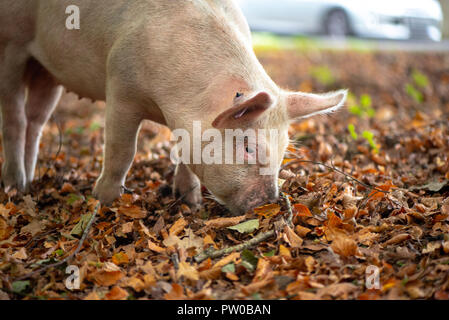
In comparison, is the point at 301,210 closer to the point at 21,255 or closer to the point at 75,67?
the point at 21,255

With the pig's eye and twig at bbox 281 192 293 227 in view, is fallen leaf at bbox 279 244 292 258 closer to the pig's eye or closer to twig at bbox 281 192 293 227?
twig at bbox 281 192 293 227

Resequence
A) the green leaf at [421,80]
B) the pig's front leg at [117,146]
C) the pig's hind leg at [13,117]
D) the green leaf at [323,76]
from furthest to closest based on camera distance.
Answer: the green leaf at [323,76] < the green leaf at [421,80] < the pig's hind leg at [13,117] < the pig's front leg at [117,146]

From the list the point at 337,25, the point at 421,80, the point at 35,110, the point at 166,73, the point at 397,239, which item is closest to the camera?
the point at 397,239

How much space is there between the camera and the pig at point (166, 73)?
3.87m

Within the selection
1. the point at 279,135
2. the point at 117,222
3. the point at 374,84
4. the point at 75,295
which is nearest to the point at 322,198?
the point at 279,135

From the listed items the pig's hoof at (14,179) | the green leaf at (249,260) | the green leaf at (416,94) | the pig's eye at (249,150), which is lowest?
the green leaf at (249,260)

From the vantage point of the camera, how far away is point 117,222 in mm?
4312

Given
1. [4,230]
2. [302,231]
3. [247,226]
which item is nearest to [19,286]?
[4,230]

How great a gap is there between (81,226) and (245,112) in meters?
1.68

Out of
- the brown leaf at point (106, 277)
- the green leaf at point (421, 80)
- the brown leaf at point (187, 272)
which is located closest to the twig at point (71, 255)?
the brown leaf at point (106, 277)

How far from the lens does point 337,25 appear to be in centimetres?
1458

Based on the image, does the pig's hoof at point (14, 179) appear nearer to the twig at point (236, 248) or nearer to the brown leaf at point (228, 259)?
the twig at point (236, 248)

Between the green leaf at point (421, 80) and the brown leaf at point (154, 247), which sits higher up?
the green leaf at point (421, 80)

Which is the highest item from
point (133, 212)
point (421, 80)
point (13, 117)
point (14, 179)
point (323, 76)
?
point (323, 76)
